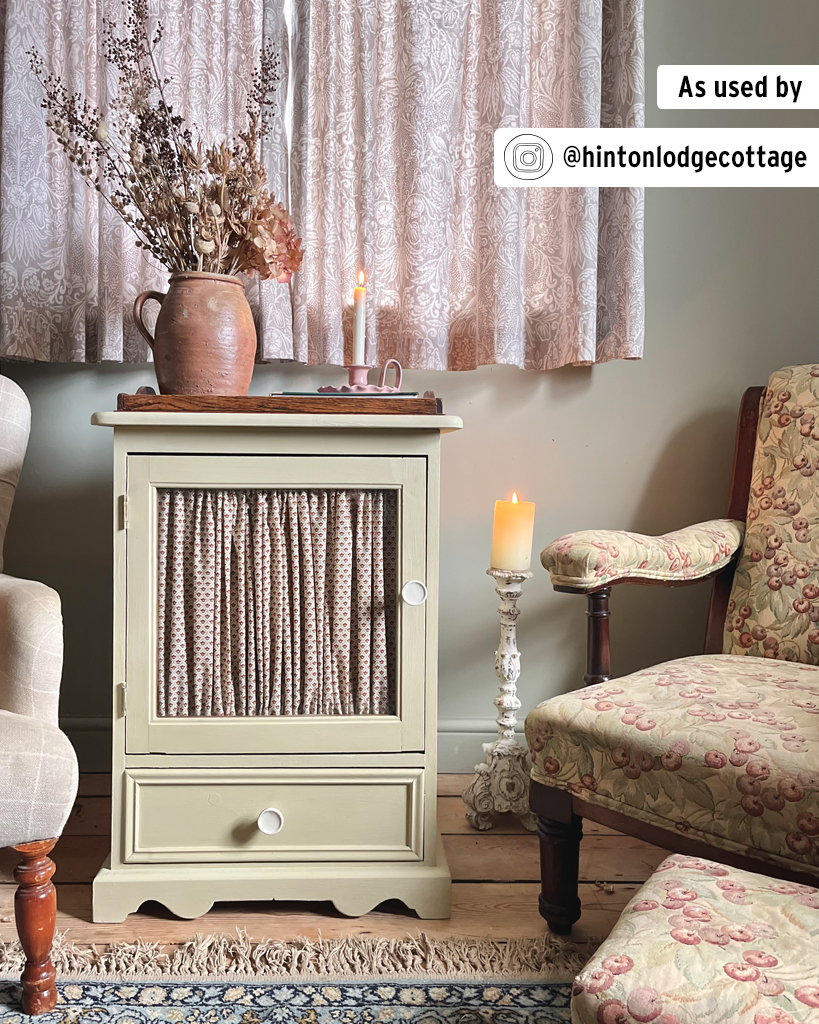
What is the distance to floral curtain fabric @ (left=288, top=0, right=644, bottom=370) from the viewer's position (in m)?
1.72

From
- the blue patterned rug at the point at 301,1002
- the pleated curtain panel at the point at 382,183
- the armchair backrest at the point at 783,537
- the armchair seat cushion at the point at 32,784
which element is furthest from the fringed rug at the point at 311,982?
the pleated curtain panel at the point at 382,183

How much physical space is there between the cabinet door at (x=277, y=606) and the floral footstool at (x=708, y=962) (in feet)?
1.99

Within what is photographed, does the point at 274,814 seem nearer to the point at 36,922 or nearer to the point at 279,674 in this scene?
the point at 279,674

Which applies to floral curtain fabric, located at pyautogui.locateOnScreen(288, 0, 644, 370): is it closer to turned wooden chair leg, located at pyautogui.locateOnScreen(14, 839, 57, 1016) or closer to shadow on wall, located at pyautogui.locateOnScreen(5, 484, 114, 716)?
shadow on wall, located at pyautogui.locateOnScreen(5, 484, 114, 716)

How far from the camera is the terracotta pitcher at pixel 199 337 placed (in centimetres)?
138

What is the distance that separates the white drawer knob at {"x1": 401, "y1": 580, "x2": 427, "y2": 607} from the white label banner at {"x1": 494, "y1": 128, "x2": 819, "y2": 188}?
0.92m

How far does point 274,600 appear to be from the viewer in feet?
4.37

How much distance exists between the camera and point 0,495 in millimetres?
1469

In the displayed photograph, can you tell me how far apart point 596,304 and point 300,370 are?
66cm

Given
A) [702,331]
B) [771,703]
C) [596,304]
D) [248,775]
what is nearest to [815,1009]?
[771,703]

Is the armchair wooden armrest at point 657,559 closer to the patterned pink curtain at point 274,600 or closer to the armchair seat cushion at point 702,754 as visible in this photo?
the armchair seat cushion at point 702,754

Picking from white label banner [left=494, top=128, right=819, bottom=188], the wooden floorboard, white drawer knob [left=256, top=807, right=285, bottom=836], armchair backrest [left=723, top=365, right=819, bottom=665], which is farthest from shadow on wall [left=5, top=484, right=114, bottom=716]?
armchair backrest [left=723, top=365, right=819, bottom=665]

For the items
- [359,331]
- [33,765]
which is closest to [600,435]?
[359,331]

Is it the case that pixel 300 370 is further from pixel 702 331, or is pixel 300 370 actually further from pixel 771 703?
pixel 771 703
